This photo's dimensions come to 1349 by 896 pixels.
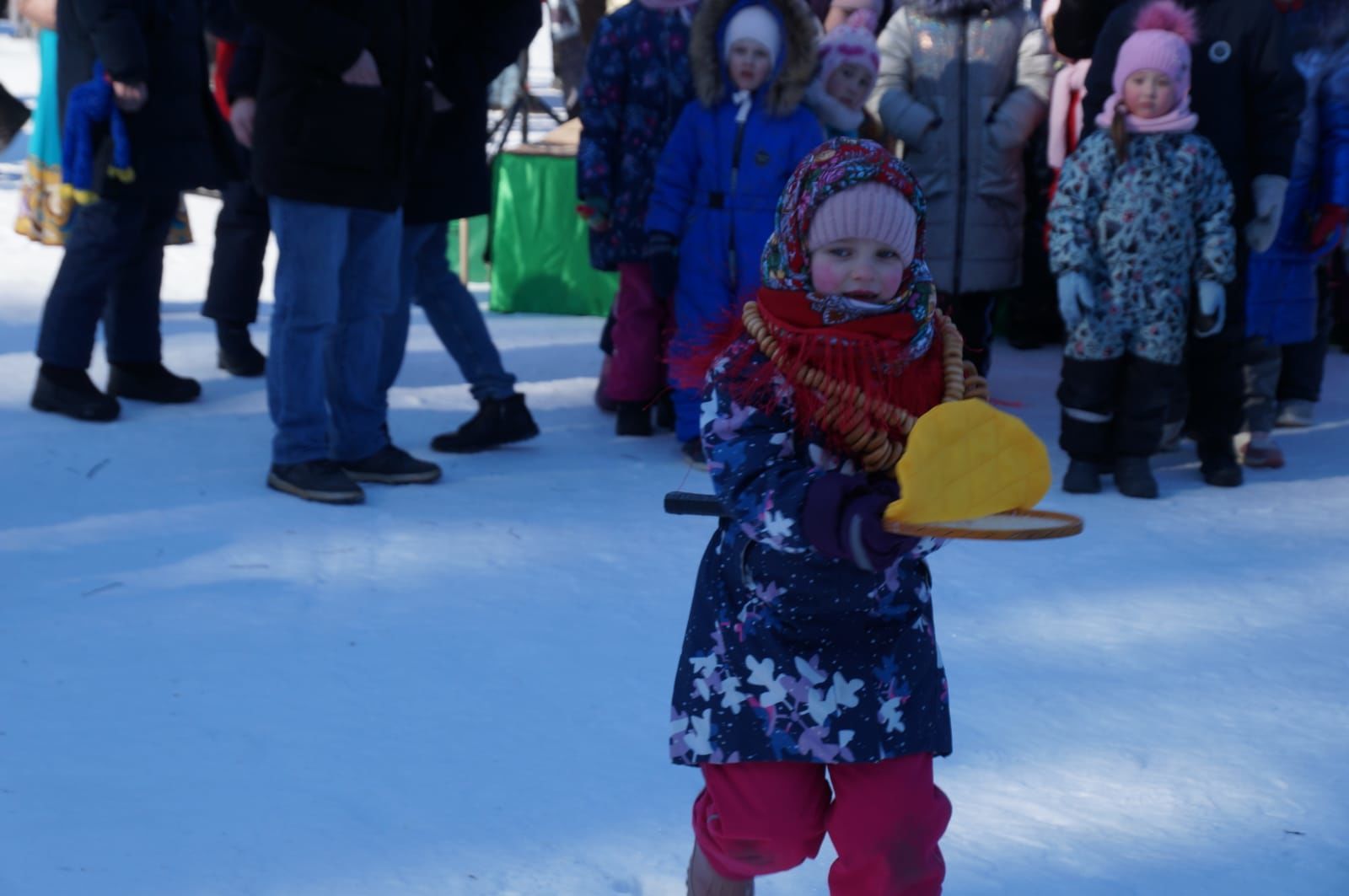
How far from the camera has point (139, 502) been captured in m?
3.95

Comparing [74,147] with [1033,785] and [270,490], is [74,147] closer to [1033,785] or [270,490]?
[270,490]

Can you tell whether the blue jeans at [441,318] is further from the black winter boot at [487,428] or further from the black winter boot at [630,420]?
the black winter boot at [630,420]

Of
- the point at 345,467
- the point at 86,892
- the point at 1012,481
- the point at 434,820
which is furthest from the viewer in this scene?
the point at 345,467

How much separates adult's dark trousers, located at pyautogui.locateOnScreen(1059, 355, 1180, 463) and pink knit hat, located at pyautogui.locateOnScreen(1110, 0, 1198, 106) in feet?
2.38

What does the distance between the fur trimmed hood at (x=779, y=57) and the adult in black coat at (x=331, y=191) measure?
811 mm

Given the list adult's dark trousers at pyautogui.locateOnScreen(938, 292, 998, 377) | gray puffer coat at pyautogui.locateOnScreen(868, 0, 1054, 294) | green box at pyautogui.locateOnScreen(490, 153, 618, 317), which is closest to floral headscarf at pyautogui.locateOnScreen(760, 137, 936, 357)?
gray puffer coat at pyautogui.locateOnScreen(868, 0, 1054, 294)

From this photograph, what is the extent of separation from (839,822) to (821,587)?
0.30m

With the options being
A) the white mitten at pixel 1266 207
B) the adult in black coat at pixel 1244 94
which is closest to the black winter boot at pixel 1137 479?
the adult in black coat at pixel 1244 94

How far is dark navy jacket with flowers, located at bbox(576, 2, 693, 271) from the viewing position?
4594mm

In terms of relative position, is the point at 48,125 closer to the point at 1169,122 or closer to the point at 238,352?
the point at 238,352

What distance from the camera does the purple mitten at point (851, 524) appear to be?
61.4 inches

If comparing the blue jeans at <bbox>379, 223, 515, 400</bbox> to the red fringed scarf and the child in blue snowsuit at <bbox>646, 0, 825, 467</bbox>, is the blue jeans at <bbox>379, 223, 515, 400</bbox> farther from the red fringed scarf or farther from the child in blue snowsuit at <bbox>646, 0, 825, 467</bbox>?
the red fringed scarf

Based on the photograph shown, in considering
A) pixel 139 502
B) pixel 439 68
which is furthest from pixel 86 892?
pixel 439 68

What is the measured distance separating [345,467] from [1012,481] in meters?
2.96
